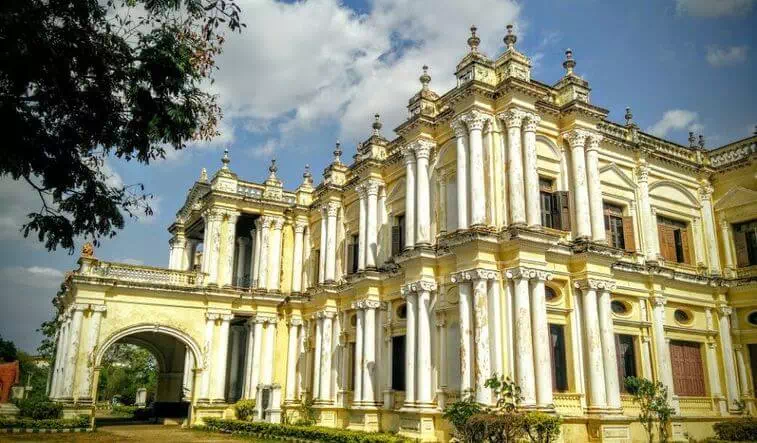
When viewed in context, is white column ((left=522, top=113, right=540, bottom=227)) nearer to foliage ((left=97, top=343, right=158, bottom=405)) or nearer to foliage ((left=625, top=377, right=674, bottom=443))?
foliage ((left=625, top=377, right=674, bottom=443))

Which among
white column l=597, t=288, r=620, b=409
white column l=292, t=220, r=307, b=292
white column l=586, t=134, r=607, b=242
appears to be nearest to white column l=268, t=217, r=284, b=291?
white column l=292, t=220, r=307, b=292

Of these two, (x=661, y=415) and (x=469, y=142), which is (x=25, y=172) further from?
(x=661, y=415)

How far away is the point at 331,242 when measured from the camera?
25.4m

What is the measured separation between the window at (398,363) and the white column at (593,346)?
20.1 ft

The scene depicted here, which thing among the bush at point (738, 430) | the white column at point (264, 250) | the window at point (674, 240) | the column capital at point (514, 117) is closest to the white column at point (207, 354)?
the white column at point (264, 250)

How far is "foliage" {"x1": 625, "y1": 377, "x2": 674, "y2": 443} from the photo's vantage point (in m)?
17.5

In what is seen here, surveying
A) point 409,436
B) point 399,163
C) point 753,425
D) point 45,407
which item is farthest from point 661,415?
point 45,407

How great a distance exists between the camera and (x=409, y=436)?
56.2 ft

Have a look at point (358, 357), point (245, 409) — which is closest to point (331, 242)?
point (358, 357)

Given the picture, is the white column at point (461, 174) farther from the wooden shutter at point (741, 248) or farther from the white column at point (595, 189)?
the wooden shutter at point (741, 248)

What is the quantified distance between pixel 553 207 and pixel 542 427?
7.01 meters

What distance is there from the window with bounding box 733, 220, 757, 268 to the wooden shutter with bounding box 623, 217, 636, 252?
497 centimetres

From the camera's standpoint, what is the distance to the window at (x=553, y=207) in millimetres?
18250

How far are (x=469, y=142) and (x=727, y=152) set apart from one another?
465 inches
